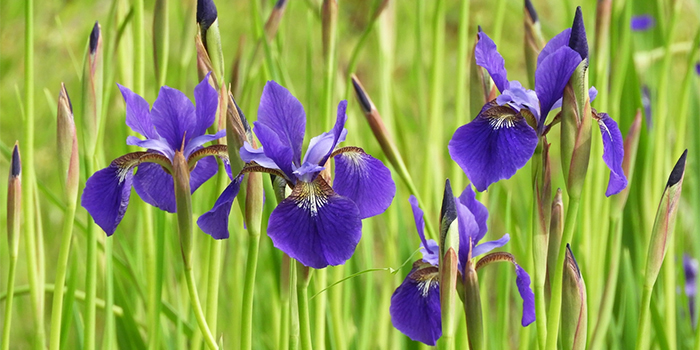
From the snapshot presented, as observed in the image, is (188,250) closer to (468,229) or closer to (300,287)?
(300,287)

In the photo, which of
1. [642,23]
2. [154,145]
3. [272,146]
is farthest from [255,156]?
[642,23]

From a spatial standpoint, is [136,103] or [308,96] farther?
[308,96]

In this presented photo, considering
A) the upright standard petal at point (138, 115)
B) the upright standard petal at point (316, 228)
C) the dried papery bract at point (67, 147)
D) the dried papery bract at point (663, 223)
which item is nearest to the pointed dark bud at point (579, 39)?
the dried papery bract at point (663, 223)

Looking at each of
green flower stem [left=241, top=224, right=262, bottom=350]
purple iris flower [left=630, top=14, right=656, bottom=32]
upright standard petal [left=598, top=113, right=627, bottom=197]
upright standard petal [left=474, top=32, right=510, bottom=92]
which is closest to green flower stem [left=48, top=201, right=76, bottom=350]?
green flower stem [left=241, top=224, right=262, bottom=350]

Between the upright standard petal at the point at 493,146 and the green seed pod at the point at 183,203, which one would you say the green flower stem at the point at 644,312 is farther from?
the green seed pod at the point at 183,203

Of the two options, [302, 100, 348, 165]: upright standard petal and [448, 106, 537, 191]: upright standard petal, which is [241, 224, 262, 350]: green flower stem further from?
[448, 106, 537, 191]: upright standard petal

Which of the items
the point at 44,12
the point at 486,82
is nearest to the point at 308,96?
the point at 486,82
